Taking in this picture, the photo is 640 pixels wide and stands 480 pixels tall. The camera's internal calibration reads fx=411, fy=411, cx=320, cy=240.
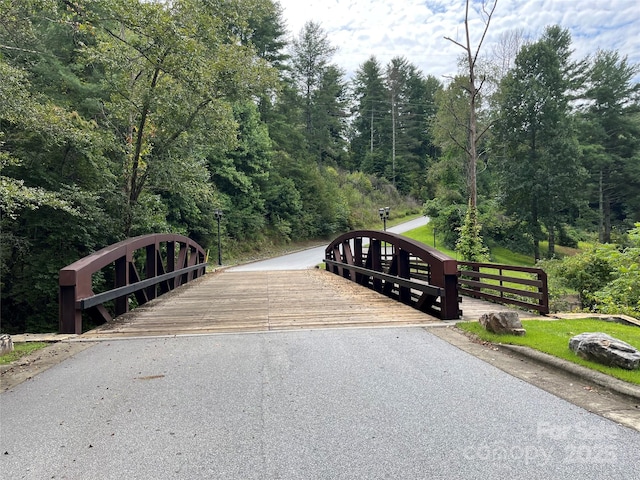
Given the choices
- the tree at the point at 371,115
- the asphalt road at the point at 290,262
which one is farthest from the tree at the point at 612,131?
the tree at the point at 371,115

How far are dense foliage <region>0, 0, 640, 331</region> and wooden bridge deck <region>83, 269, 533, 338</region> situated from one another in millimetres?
3159

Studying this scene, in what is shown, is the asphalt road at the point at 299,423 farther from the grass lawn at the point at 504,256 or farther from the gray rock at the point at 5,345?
the grass lawn at the point at 504,256

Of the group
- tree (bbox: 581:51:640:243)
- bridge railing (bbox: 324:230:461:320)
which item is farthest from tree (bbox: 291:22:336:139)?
bridge railing (bbox: 324:230:461:320)

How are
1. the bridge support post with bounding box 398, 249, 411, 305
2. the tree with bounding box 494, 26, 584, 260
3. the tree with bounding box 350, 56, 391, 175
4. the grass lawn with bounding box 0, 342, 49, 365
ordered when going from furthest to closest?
the tree with bounding box 350, 56, 391, 175 < the tree with bounding box 494, 26, 584, 260 < the bridge support post with bounding box 398, 249, 411, 305 < the grass lawn with bounding box 0, 342, 49, 365

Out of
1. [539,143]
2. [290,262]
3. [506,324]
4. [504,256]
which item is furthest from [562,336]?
[539,143]

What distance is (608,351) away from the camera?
3.50m

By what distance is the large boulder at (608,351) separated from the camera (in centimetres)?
340

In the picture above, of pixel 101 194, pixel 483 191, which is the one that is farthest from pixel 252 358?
pixel 483 191

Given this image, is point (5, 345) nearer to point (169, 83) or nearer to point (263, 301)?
point (263, 301)

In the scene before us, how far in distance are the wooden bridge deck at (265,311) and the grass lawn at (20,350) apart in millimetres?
632

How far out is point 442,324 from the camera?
561 cm

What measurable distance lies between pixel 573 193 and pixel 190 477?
100.0 feet

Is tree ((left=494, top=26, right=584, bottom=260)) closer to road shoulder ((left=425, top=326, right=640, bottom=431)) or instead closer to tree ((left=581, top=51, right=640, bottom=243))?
tree ((left=581, top=51, right=640, bottom=243))

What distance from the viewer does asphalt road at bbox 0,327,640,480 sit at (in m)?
2.19
